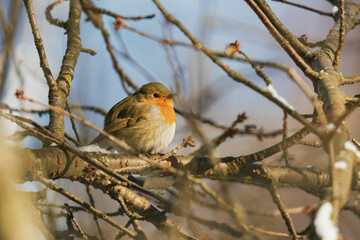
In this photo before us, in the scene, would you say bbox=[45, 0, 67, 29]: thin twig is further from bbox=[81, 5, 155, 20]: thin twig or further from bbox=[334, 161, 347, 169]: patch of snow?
bbox=[334, 161, 347, 169]: patch of snow

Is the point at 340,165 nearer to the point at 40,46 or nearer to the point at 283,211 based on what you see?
the point at 283,211

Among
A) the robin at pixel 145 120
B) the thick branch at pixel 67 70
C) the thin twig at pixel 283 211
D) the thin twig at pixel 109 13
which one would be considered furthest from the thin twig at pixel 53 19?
the thin twig at pixel 283 211

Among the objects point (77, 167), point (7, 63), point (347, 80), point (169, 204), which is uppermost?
point (347, 80)

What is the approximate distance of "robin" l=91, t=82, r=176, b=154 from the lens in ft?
12.1

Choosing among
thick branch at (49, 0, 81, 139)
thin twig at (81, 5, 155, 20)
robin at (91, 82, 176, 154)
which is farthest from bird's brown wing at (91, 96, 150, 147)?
thin twig at (81, 5, 155, 20)

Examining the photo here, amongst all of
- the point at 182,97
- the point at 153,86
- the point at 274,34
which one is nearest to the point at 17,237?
the point at 182,97

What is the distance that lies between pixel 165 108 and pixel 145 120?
26 centimetres

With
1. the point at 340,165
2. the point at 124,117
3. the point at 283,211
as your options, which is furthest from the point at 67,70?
the point at 340,165

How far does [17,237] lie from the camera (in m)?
0.71

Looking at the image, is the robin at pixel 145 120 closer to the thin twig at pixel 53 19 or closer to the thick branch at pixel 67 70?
the thick branch at pixel 67 70

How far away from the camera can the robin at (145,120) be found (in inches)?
146

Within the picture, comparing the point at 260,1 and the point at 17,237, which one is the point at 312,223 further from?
the point at 260,1

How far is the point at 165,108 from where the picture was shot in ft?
13.0

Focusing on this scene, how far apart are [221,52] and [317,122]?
0.82 meters
